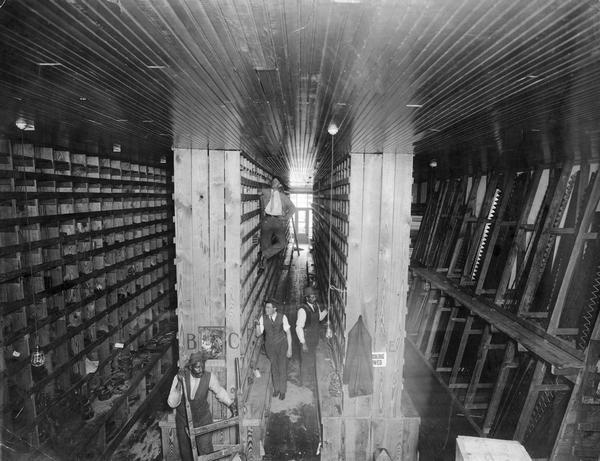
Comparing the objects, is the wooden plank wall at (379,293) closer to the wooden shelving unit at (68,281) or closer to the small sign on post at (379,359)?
the small sign on post at (379,359)

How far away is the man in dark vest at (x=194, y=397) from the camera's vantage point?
3680 millimetres

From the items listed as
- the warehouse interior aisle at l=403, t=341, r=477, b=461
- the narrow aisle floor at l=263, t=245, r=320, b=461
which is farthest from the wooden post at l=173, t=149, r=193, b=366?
the warehouse interior aisle at l=403, t=341, r=477, b=461

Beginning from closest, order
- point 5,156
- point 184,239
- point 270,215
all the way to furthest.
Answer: point 5,156, point 184,239, point 270,215

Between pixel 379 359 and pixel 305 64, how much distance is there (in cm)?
373

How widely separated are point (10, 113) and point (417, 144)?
3.83m

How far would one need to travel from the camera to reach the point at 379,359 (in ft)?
15.0

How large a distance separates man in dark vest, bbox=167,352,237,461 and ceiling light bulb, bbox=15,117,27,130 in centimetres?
267

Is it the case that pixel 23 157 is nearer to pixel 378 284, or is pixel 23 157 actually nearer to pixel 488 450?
pixel 378 284

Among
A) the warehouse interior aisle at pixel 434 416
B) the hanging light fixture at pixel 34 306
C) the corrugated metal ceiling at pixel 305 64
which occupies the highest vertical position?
the corrugated metal ceiling at pixel 305 64

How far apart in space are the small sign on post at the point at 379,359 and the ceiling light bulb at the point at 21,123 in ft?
14.2

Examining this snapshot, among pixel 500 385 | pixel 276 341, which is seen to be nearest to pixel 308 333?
pixel 276 341

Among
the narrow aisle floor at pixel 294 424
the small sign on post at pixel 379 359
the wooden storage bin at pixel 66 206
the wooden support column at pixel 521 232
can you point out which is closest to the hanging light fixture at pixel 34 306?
the wooden storage bin at pixel 66 206

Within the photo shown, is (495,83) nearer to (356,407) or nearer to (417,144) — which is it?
(417,144)

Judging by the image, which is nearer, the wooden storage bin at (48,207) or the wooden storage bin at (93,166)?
the wooden storage bin at (48,207)
